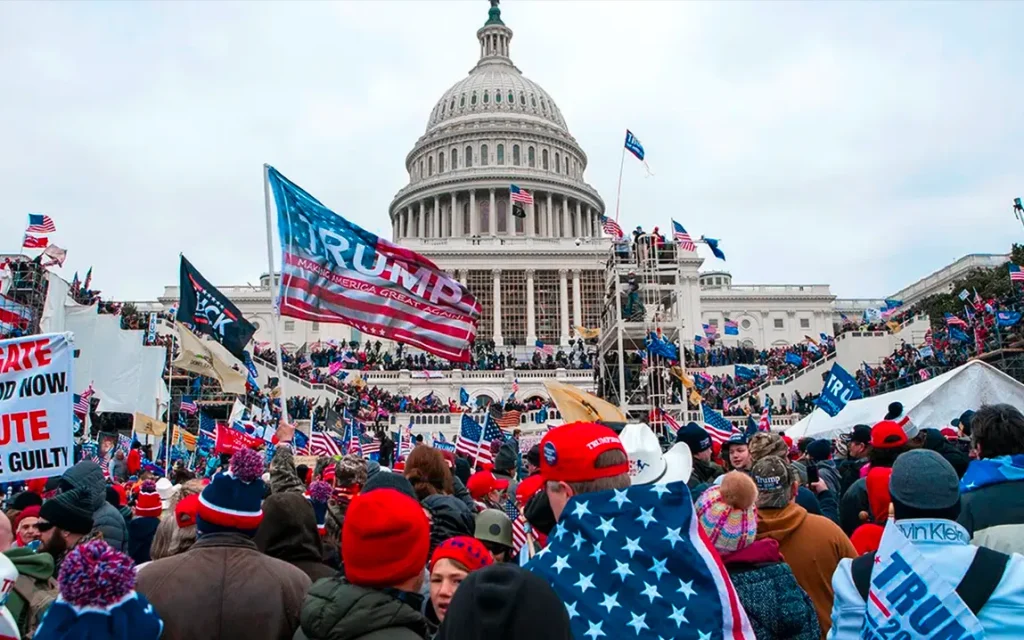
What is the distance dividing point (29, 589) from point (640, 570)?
2979mm

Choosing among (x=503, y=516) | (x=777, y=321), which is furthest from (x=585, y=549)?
(x=777, y=321)

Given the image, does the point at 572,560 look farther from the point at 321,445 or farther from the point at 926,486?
the point at 321,445

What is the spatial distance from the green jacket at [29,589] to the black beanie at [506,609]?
2.59 metres

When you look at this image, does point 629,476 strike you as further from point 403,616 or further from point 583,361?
point 583,361

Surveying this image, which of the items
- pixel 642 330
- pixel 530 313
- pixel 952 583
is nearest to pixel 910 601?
pixel 952 583

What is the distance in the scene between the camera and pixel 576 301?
241ft

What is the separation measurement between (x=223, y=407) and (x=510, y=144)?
6369 cm

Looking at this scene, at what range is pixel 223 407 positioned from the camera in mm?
35562

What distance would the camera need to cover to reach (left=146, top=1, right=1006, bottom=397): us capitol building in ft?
241

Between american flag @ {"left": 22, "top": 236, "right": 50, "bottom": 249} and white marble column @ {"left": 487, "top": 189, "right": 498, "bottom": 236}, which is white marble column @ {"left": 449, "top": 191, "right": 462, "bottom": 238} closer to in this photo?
white marble column @ {"left": 487, "top": 189, "right": 498, "bottom": 236}

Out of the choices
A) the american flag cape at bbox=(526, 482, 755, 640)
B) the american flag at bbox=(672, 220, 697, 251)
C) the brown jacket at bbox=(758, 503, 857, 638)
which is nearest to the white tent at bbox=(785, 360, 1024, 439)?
the brown jacket at bbox=(758, 503, 857, 638)

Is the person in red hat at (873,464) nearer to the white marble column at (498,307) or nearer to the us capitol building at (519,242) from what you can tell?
the us capitol building at (519,242)

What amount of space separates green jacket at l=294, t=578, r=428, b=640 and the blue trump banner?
1222cm

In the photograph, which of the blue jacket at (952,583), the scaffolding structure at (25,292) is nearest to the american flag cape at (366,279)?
the blue jacket at (952,583)
